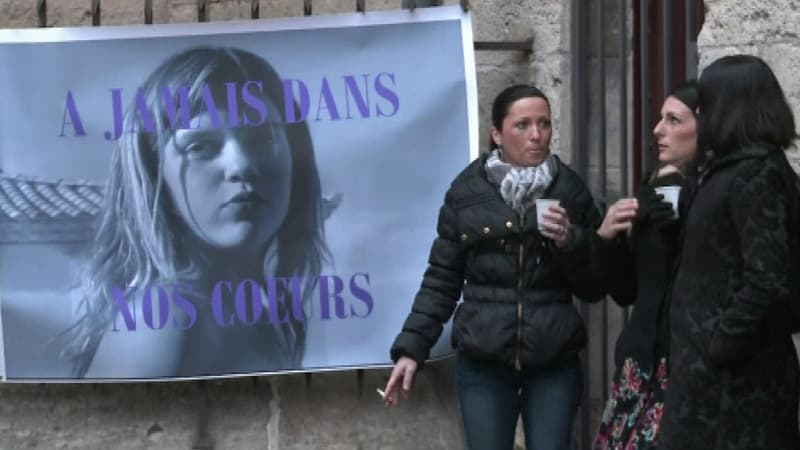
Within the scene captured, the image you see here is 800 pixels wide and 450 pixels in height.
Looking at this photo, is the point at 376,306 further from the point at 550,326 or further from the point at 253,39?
the point at 550,326

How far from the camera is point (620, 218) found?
15.6 ft

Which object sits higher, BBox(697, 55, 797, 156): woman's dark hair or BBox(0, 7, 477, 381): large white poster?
BBox(697, 55, 797, 156): woman's dark hair

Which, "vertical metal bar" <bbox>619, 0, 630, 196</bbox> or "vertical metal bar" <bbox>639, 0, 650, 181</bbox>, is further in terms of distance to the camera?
"vertical metal bar" <bbox>619, 0, 630, 196</bbox>

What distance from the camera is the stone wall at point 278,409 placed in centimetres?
674

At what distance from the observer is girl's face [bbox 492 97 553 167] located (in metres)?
5.32

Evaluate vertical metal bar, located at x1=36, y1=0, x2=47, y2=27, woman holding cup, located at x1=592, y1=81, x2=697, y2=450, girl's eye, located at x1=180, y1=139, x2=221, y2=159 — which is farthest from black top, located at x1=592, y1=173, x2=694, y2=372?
vertical metal bar, located at x1=36, y1=0, x2=47, y2=27

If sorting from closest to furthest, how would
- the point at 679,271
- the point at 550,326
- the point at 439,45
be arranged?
the point at 679,271 < the point at 550,326 < the point at 439,45

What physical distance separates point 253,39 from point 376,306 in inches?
38.6

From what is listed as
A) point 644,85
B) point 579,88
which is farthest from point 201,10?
point 644,85

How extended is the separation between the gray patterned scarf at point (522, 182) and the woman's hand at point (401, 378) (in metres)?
0.51

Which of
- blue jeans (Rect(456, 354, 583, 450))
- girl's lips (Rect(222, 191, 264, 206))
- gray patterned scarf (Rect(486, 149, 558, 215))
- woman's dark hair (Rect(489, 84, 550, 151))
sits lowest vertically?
blue jeans (Rect(456, 354, 583, 450))

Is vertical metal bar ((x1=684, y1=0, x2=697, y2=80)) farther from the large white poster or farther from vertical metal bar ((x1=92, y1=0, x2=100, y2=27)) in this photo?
vertical metal bar ((x1=92, y1=0, x2=100, y2=27))

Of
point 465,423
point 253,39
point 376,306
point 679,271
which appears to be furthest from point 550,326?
point 253,39

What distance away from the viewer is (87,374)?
6.60 metres
